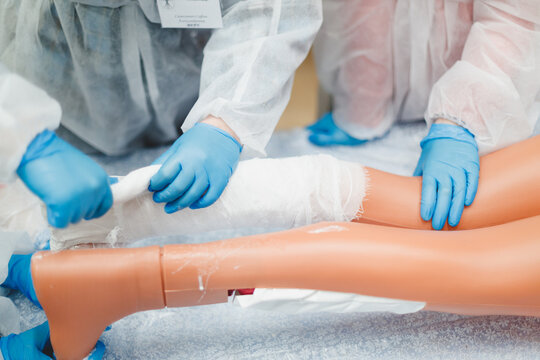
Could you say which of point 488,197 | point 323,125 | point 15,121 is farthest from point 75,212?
point 323,125

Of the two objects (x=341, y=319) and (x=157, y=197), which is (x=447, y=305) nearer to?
(x=341, y=319)

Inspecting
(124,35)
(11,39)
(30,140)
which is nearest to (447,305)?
(30,140)

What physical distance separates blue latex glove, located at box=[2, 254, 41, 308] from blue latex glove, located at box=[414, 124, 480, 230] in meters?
0.72

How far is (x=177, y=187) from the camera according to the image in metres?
0.69

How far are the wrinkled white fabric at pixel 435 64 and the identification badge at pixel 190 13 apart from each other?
36 centimetres

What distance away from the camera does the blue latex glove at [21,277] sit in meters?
0.81

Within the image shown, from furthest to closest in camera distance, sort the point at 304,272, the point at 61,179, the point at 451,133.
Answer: the point at 451,133
the point at 304,272
the point at 61,179

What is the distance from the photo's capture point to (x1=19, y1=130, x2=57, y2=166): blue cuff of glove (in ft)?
1.93

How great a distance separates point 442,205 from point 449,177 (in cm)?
6

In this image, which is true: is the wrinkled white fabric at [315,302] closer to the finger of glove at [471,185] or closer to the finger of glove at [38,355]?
the finger of glove at [471,185]

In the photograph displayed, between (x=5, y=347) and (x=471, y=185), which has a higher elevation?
(x=471, y=185)

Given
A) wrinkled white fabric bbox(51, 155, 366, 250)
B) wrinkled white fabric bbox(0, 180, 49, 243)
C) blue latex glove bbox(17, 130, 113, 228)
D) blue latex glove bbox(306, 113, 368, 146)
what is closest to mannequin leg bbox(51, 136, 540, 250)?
wrinkled white fabric bbox(51, 155, 366, 250)

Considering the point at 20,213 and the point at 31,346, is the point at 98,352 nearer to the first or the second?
the point at 31,346

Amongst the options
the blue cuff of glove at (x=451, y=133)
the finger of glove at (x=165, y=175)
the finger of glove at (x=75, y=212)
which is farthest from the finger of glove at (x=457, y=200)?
the finger of glove at (x=75, y=212)
